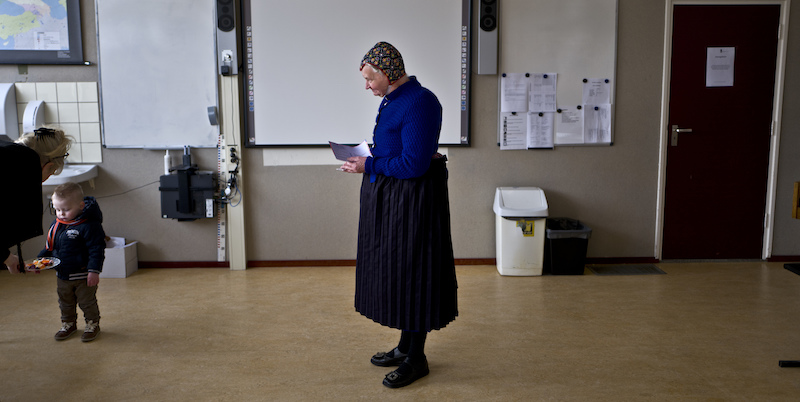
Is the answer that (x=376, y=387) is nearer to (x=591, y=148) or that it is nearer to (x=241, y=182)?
(x=241, y=182)

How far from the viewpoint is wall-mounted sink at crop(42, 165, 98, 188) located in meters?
3.84

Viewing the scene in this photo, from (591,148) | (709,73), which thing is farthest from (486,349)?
(709,73)

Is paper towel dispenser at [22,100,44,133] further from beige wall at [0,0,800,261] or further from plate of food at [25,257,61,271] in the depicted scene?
plate of food at [25,257,61,271]

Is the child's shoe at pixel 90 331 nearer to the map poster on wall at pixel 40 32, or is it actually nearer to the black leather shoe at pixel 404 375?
the black leather shoe at pixel 404 375

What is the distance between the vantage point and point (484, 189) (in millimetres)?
4410

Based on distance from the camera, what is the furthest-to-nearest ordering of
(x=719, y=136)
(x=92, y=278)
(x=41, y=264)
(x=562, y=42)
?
(x=719, y=136) → (x=562, y=42) → (x=92, y=278) → (x=41, y=264)

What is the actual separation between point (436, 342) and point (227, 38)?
8.51ft

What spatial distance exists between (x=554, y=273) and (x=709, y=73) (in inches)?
72.0

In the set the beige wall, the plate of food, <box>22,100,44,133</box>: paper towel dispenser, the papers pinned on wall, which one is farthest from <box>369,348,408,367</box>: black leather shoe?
<box>22,100,44,133</box>: paper towel dispenser

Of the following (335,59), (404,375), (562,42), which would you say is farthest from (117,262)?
(562,42)

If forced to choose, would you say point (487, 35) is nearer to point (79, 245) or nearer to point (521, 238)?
point (521, 238)

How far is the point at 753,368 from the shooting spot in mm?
2602

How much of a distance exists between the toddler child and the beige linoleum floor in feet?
Result: 0.58

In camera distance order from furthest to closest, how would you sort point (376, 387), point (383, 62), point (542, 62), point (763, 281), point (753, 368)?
point (542, 62) < point (763, 281) < point (753, 368) < point (376, 387) < point (383, 62)
